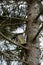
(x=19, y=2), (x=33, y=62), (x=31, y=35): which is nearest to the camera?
(x=33, y=62)

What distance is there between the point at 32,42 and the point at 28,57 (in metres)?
0.25

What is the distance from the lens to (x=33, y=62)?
383 cm

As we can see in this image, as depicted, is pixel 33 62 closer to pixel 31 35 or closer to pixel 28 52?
pixel 28 52

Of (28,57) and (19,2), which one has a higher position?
(19,2)

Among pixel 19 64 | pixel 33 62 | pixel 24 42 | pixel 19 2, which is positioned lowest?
pixel 19 64

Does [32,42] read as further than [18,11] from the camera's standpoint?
No

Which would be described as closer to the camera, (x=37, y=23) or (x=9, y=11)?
(x=37, y=23)

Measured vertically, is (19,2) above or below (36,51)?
above

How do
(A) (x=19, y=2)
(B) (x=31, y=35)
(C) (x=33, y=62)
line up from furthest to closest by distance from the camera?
1. (A) (x=19, y=2)
2. (B) (x=31, y=35)
3. (C) (x=33, y=62)

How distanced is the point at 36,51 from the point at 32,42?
0.53 feet

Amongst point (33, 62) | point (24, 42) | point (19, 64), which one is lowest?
point (19, 64)

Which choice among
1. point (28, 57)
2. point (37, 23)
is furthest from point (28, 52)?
point (37, 23)

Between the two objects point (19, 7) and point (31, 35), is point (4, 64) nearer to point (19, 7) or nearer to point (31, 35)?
point (19, 7)

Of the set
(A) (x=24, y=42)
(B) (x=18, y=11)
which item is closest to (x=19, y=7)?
(B) (x=18, y=11)
